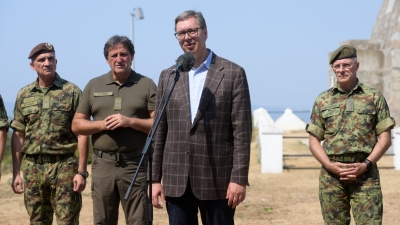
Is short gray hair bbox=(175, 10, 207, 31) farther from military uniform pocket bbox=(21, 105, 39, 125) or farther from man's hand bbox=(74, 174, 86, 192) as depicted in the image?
military uniform pocket bbox=(21, 105, 39, 125)

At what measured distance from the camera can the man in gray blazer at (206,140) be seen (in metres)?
4.99

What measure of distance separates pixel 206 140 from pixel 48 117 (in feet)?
7.24

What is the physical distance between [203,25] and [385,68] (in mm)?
14433

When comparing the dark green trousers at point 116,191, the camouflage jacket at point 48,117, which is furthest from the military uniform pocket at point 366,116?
the camouflage jacket at point 48,117

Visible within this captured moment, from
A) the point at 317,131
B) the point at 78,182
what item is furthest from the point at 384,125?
the point at 78,182

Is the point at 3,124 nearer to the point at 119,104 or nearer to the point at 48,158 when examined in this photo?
the point at 48,158

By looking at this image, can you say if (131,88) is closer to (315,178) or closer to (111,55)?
(111,55)

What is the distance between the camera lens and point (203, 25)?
5074 millimetres

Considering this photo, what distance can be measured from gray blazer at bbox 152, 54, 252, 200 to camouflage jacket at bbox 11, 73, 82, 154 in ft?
6.27

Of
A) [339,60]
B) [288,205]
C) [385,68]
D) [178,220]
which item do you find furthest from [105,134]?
[385,68]

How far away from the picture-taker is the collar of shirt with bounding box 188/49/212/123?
16.7 ft

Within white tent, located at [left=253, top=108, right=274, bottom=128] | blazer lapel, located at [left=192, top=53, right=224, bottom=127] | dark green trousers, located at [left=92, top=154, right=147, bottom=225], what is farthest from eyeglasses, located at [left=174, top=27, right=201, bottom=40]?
white tent, located at [left=253, top=108, right=274, bottom=128]

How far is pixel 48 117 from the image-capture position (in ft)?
21.9

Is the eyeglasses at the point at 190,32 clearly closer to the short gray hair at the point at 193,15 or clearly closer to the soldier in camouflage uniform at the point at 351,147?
the short gray hair at the point at 193,15
